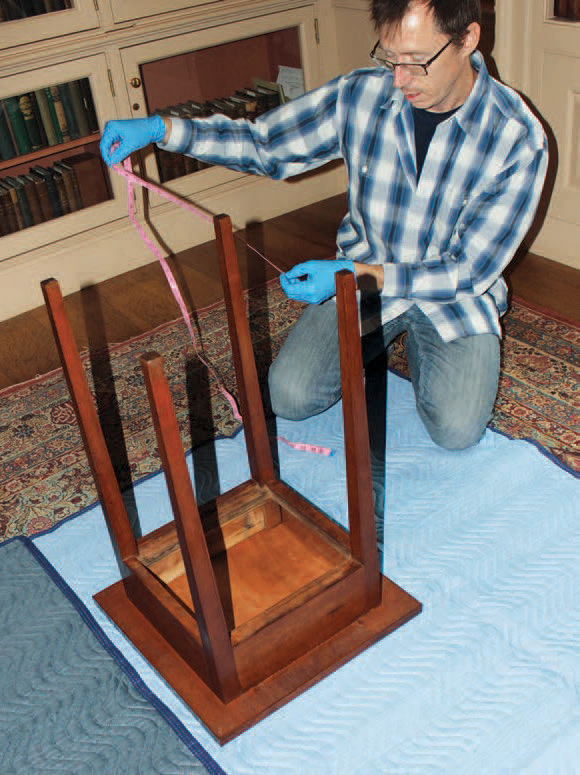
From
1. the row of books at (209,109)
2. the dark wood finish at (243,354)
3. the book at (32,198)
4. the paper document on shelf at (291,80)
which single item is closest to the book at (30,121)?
the book at (32,198)

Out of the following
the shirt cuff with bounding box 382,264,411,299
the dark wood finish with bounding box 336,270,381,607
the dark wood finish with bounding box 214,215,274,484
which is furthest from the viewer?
the shirt cuff with bounding box 382,264,411,299

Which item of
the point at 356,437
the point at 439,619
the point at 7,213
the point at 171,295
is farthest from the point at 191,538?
the point at 7,213

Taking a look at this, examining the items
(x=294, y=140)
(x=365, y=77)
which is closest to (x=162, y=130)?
(x=294, y=140)

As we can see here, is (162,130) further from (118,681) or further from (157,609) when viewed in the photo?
(118,681)

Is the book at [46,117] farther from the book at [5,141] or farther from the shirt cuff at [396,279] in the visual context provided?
the shirt cuff at [396,279]

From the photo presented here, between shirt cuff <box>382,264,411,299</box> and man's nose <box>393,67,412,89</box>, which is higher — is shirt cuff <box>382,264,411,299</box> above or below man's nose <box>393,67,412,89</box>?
below

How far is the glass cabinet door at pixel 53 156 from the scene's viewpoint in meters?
2.61

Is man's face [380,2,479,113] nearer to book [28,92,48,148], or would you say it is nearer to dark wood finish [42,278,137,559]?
dark wood finish [42,278,137,559]

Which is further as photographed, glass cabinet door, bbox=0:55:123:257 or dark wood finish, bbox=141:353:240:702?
glass cabinet door, bbox=0:55:123:257

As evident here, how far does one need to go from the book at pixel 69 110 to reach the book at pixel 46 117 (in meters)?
0.05

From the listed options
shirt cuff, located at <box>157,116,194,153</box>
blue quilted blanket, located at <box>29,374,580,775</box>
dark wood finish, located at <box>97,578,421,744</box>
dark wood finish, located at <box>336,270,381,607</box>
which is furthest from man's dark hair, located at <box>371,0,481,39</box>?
dark wood finish, located at <box>97,578,421,744</box>

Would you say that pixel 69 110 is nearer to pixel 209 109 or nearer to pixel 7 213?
pixel 7 213

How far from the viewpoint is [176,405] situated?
7.18 feet

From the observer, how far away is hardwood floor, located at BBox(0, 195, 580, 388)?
2508 mm
